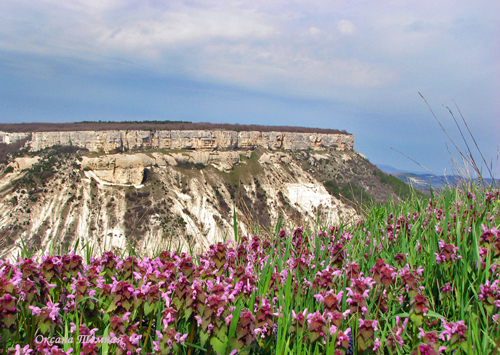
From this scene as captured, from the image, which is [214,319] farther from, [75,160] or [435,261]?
[75,160]

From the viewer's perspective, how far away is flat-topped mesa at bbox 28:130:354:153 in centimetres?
6525

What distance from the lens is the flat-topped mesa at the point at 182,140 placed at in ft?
214

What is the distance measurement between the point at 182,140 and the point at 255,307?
73271 mm

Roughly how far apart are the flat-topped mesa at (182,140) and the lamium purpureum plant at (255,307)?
233 feet

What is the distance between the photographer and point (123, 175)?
2270 inches

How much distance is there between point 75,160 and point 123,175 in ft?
32.9

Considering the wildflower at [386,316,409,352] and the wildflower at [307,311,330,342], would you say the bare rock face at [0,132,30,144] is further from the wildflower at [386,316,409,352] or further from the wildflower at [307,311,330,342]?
the wildflower at [386,316,409,352]

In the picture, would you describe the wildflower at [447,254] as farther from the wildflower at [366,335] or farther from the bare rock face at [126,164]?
the bare rock face at [126,164]

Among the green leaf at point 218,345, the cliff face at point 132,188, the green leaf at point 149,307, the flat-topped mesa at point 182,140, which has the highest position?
the flat-topped mesa at point 182,140

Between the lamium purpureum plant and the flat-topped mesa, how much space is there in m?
71.0

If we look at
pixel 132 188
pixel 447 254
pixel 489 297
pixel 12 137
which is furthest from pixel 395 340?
pixel 12 137

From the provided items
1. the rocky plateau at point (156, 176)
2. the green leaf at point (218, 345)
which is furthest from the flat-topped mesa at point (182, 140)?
the green leaf at point (218, 345)

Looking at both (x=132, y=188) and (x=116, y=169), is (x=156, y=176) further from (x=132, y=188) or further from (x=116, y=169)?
(x=116, y=169)

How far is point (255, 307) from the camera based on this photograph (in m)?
1.97
